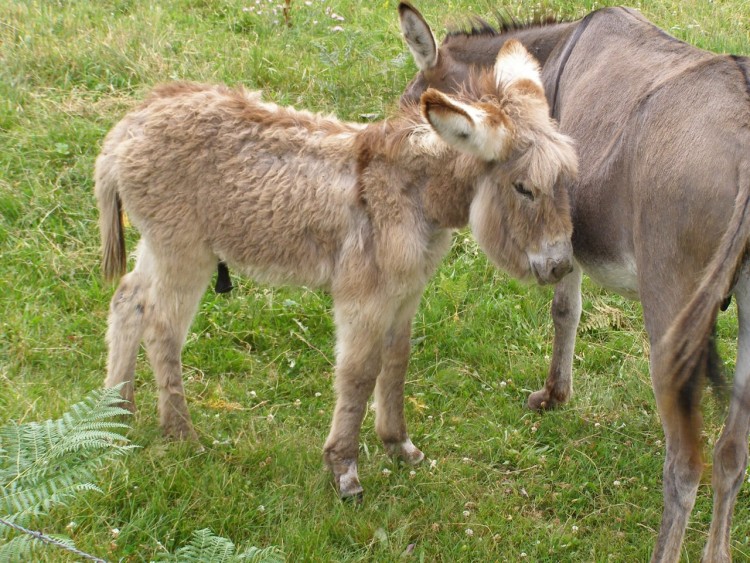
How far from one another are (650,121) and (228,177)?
5.71 feet

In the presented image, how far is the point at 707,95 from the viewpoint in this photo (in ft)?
10.2

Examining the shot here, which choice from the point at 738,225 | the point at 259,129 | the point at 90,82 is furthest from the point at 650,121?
the point at 90,82

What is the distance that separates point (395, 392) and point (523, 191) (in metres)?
1.17

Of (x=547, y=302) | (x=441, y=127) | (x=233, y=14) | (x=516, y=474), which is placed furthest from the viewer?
(x=233, y=14)

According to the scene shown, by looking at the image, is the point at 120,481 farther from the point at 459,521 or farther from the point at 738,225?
the point at 738,225

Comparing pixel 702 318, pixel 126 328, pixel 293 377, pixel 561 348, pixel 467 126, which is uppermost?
pixel 467 126

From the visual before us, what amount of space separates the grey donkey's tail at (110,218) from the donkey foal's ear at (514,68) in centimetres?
174

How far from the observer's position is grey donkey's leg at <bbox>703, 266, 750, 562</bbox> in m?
3.19

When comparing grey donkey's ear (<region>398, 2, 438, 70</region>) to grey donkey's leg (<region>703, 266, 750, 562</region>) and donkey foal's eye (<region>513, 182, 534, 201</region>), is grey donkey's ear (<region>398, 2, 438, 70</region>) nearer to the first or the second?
donkey foal's eye (<region>513, 182, 534, 201</region>)

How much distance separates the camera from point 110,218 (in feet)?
13.1

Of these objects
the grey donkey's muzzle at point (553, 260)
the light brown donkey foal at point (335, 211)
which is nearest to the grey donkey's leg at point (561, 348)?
the light brown donkey foal at point (335, 211)

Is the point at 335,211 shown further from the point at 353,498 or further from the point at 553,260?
the point at 353,498

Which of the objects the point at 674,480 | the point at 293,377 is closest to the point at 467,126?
the point at 674,480

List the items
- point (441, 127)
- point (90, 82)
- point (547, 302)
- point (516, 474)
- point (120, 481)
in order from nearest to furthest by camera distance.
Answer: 1. point (441, 127)
2. point (120, 481)
3. point (516, 474)
4. point (547, 302)
5. point (90, 82)
